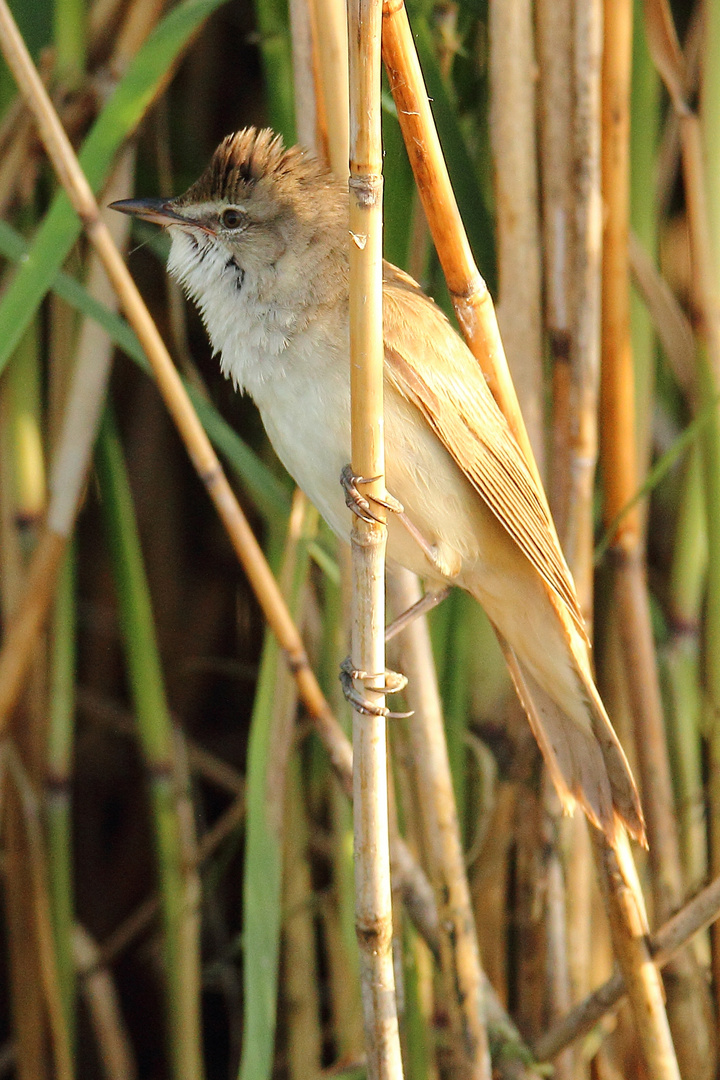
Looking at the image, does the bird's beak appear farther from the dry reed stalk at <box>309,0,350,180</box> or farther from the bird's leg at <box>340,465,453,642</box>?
the bird's leg at <box>340,465,453,642</box>

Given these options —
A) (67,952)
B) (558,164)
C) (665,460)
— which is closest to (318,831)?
(67,952)

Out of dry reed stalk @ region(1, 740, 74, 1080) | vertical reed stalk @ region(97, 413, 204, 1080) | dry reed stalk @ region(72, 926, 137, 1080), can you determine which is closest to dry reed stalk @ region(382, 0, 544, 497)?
vertical reed stalk @ region(97, 413, 204, 1080)

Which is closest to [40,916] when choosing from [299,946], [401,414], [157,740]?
[157,740]

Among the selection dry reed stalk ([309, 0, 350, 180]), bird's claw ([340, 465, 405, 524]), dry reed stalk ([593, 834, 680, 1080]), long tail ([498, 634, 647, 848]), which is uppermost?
dry reed stalk ([309, 0, 350, 180])

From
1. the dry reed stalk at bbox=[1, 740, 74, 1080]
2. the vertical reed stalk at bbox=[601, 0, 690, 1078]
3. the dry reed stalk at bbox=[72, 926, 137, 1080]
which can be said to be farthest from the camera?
the dry reed stalk at bbox=[72, 926, 137, 1080]

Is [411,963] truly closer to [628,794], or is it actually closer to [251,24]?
Answer: [628,794]

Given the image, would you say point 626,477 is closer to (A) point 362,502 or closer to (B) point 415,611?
(B) point 415,611

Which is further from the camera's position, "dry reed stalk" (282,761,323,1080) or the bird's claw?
Answer: "dry reed stalk" (282,761,323,1080)

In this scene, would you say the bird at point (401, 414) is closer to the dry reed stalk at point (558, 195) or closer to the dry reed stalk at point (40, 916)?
the dry reed stalk at point (558, 195)
